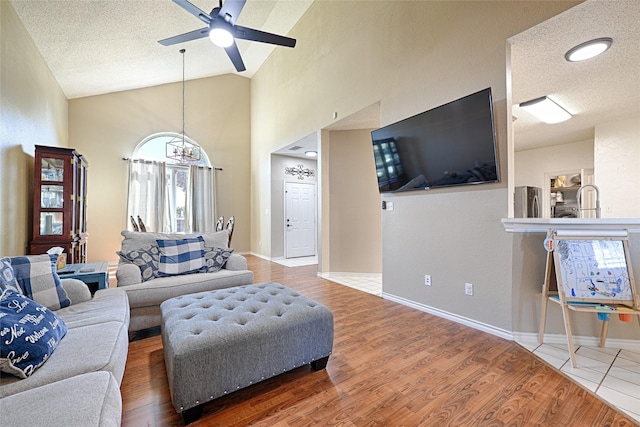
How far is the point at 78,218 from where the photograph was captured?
394 centimetres

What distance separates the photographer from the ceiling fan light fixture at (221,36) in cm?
256

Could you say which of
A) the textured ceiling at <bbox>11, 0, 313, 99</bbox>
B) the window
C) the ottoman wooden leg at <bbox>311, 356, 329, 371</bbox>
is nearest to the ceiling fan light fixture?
the textured ceiling at <bbox>11, 0, 313, 99</bbox>

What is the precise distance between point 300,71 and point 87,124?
448 centimetres

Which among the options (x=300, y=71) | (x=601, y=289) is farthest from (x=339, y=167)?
(x=601, y=289)

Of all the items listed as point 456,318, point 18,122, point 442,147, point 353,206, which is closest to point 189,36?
point 18,122

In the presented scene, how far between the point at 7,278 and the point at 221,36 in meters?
2.52

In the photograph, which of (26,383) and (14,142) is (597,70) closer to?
(26,383)

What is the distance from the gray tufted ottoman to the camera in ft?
4.45

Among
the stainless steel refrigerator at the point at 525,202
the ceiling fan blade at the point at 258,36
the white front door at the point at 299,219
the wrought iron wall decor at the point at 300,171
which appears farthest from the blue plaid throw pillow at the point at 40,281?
the wrought iron wall decor at the point at 300,171

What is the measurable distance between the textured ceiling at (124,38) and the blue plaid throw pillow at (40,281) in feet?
9.44

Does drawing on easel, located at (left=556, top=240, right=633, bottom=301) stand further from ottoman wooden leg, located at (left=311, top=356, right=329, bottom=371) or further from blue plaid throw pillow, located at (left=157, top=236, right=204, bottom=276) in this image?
blue plaid throw pillow, located at (left=157, top=236, right=204, bottom=276)

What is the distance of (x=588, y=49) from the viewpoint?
2.39 m

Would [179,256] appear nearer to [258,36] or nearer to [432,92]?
[258,36]

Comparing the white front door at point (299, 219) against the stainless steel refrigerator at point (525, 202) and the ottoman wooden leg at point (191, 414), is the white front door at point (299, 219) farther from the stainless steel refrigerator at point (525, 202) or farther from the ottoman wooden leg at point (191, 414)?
the ottoman wooden leg at point (191, 414)
